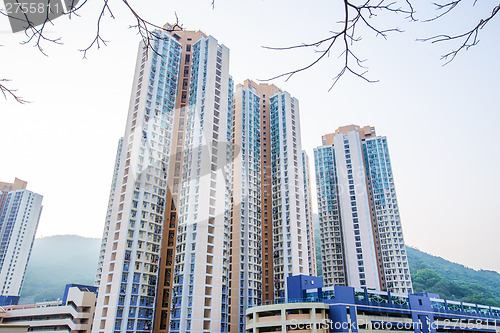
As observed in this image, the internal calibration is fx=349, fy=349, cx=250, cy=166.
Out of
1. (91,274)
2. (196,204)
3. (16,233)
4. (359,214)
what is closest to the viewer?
(196,204)

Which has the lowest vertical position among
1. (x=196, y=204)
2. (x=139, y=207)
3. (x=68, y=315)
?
(x=68, y=315)

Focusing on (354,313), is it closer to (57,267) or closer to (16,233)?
(16,233)

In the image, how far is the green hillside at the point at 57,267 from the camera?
113 meters

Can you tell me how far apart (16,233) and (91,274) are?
6683cm

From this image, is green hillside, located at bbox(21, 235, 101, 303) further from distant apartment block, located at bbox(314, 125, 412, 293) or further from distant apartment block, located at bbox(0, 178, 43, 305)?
distant apartment block, located at bbox(314, 125, 412, 293)

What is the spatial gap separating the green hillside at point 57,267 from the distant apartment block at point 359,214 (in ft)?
268

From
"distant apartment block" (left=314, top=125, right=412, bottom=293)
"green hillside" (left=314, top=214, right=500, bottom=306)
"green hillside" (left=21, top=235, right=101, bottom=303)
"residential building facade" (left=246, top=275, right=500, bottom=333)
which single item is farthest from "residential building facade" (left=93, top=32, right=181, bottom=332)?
"green hillside" (left=21, top=235, right=101, bottom=303)

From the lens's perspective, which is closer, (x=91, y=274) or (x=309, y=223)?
(x=309, y=223)

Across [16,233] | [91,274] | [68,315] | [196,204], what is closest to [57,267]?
[91,274]

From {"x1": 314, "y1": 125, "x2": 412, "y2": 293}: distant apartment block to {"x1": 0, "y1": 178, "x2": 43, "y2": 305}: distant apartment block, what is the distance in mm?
63547

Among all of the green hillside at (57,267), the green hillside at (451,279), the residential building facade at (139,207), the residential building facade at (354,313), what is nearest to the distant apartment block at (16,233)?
the green hillside at (57,267)

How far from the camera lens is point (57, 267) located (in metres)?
146

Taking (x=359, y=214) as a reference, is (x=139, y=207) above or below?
below

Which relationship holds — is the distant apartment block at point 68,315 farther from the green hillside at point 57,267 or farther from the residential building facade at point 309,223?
the green hillside at point 57,267
